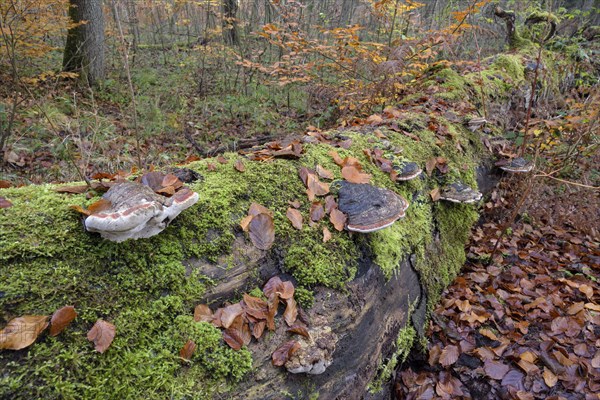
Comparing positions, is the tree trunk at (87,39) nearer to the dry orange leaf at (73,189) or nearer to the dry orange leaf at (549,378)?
the dry orange leaf at (73,189)

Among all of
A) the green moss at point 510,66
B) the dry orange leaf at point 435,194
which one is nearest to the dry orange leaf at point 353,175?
the dry orange leaf at point 435,194

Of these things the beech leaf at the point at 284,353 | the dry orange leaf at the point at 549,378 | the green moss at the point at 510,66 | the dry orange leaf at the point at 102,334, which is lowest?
the dry orange leaf at the point at 549,378

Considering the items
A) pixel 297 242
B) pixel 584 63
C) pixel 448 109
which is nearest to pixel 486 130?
pixel 448 109

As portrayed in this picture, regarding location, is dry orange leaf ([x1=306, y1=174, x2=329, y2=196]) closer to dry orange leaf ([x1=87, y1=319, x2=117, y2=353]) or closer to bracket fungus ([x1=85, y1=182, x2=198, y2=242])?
bracket fungus ([x1=85, y1=182, x2=198, y2=242])

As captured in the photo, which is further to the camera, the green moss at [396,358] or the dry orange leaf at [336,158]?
the dry orange leaf at [336,158]

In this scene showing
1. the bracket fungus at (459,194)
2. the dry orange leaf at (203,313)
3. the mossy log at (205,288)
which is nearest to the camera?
the mossy log at (205,288)

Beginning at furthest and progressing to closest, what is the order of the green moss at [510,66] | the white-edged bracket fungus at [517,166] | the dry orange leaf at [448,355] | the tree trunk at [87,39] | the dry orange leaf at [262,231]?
the tree trunk at [87,39] → the green moss at [510,66] → the white-edged bracket fungus at [517,166] → the dry orange leaf at [448,355] → the dry orange leaf at [262,231]

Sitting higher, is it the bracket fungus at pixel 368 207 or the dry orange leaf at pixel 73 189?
the dry orange leaf at pixel 73 189

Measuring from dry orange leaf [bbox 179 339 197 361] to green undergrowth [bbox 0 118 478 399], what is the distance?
0.03m

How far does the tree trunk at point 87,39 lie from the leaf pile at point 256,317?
9868 millimetres

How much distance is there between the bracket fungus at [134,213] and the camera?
1.55m

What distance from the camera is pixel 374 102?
6691 mm

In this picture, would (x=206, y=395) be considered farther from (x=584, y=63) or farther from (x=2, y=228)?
(x=584, y=63)

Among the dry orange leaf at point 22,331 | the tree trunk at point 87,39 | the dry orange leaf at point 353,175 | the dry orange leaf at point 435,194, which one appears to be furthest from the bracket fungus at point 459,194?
the tree trunk at point 87,39
